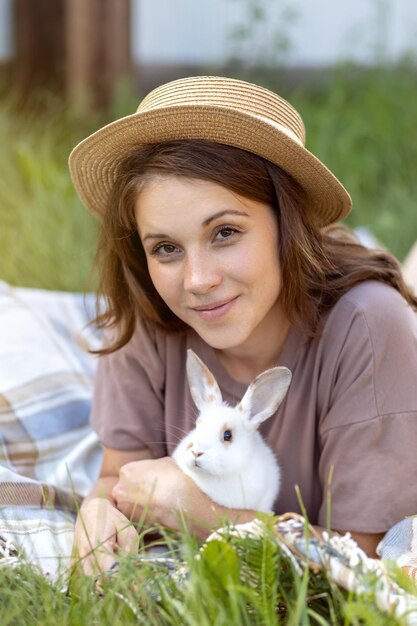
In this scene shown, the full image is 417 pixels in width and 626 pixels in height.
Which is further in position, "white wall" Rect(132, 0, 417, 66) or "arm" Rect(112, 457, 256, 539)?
"white wall" Rect(132, 0, 417, 66)

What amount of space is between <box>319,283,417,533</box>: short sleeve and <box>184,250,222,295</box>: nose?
0.37m

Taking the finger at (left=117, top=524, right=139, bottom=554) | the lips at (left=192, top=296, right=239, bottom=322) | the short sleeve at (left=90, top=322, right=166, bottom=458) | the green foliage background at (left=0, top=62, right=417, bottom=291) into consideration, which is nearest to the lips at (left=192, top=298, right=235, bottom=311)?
the lips at (left=192, top=296, right=239, bottom=322)

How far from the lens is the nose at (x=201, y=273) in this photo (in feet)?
6.64

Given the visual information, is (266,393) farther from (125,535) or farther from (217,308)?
(125,535)

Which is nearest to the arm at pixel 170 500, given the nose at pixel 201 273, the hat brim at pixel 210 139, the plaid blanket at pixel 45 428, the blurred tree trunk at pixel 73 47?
the plaid blanket at pixel 45 428

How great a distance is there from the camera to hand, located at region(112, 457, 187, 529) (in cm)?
213

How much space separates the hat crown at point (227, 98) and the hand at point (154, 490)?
2.74 feet

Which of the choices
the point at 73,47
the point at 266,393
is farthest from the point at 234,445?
the point at 73,47

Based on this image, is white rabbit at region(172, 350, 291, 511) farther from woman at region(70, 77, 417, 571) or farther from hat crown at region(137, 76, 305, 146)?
hat crown at region(137, 76, 305, 146)

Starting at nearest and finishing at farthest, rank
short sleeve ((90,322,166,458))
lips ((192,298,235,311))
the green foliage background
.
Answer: lips ((192,298,235,311)) < short sleeve ((90,322,166,458)) < the green foliage background

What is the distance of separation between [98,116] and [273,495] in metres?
3.97

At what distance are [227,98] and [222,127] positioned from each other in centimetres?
7

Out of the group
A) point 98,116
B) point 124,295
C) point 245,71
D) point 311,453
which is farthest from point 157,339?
point 245,71

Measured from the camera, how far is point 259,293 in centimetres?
210
